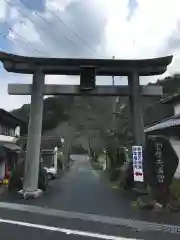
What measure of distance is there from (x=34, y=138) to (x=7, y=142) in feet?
51.6

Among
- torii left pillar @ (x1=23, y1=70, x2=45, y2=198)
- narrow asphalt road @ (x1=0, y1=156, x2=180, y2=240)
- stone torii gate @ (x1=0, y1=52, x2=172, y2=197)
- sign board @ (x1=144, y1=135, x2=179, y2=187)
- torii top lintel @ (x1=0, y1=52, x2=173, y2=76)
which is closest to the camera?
narrow asphalt road @ (x1=0, y1=156, x2=180, y2=240)

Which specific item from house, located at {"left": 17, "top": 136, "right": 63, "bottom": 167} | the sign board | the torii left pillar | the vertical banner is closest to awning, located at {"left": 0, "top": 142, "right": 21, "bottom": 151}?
the torii left pillar

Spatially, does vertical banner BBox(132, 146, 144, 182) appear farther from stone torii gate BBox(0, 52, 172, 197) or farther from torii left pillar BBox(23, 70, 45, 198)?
torii left pillar BBox(23, 70, 45, 198)

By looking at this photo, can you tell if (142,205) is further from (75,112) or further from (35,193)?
(75,112)

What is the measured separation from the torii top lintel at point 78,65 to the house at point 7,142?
11.3 m

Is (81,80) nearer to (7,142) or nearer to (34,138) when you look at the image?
(34,138)

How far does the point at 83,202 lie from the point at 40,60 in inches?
313

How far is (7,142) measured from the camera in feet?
107

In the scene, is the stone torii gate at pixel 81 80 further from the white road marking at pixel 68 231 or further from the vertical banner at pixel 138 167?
the white road marking at pixel 68 231

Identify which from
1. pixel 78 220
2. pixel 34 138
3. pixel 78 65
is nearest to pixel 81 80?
pixel 78 65

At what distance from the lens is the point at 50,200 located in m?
16.1

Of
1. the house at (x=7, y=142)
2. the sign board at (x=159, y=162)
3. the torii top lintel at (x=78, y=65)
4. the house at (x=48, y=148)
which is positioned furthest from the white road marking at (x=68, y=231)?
the house at (x=48, y=148)

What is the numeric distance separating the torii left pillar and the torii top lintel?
569 millimetres

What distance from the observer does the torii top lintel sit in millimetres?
17989
